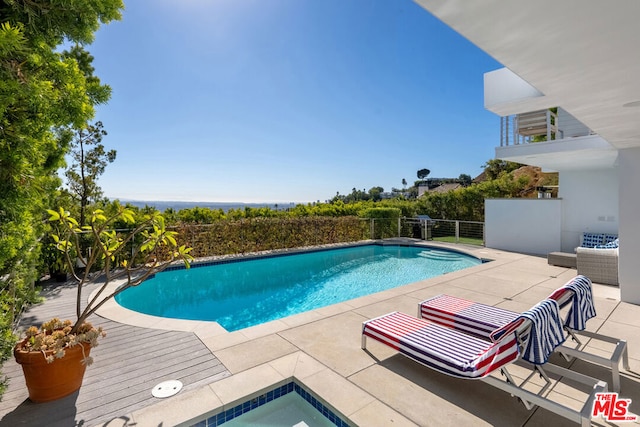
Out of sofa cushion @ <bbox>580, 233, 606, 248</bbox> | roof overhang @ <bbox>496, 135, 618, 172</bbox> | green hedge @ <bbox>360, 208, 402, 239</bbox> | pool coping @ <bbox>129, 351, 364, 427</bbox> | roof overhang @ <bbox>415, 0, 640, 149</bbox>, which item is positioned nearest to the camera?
roof overhang @ <bbox>415, 0, 640, 149</bbox>

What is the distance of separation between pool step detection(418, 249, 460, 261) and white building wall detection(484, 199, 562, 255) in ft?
6.05

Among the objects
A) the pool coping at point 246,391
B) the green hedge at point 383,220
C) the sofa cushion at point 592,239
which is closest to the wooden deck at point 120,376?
the pool coping at point 246,391

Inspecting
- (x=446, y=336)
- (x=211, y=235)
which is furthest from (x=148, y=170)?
(x=446, y=336)

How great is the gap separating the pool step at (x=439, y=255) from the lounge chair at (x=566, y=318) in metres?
8.68

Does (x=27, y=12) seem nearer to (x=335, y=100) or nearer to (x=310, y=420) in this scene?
(x=310, y=420)

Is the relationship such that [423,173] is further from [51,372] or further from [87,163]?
[51,372]

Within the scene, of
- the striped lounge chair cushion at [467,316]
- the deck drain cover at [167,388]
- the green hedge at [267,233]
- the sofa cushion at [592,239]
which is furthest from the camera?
the green hedge at [267,233]

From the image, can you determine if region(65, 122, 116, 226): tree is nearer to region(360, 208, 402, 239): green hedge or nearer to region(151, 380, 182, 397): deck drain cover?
region(151, 380, 182, 397): deck drain cover

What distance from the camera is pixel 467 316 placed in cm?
433

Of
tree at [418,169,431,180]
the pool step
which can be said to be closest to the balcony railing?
the pool step

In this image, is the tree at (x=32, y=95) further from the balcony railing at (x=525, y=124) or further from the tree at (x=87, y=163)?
the balcony railing at (x=525, y=124)

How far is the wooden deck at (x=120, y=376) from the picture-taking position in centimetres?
299

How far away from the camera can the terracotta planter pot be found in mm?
3053

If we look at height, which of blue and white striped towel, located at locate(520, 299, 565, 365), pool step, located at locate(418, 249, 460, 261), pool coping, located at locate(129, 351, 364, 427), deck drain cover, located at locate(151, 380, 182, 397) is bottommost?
pool step, located at locate(418, 249, 460, 261)
